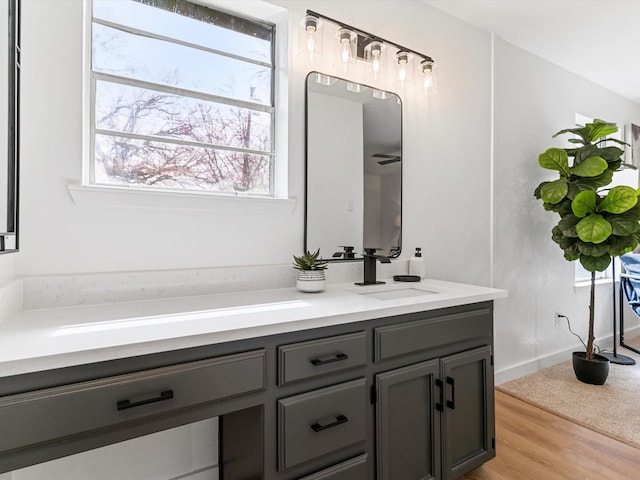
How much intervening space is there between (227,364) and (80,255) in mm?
785

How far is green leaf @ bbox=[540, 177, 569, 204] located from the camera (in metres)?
2.80

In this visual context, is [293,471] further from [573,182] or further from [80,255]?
[573,182]

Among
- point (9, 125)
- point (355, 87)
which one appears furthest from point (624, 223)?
point (9, 125)

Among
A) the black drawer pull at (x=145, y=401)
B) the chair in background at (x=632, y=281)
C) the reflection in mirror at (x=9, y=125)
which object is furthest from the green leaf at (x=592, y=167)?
the reflection in mirror at (x=9, y=125)

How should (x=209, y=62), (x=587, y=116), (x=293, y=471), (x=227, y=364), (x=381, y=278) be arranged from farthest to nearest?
(x=587, y=116) < (x=381, y=278) < (x=209, y=62) < (x=293, y=471) < (x=227, y=364)

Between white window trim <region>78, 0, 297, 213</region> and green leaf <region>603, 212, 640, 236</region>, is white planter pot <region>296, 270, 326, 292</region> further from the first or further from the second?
green leaf <region>603, 212, 640, 236</region>

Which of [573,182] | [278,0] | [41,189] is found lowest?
[41,189]

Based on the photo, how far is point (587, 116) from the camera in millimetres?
3781

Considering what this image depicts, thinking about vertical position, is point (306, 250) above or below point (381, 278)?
above

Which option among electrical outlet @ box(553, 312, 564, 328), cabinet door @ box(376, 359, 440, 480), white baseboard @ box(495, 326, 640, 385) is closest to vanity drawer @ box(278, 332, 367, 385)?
cabinet door @ box(376, 359, 440, 480)

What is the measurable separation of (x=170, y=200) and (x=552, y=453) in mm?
2321

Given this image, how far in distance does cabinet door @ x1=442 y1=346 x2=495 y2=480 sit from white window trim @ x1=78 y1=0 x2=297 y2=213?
1.10m

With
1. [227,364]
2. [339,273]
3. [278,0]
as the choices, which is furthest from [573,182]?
[227,364]

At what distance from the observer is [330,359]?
4.36 ft
